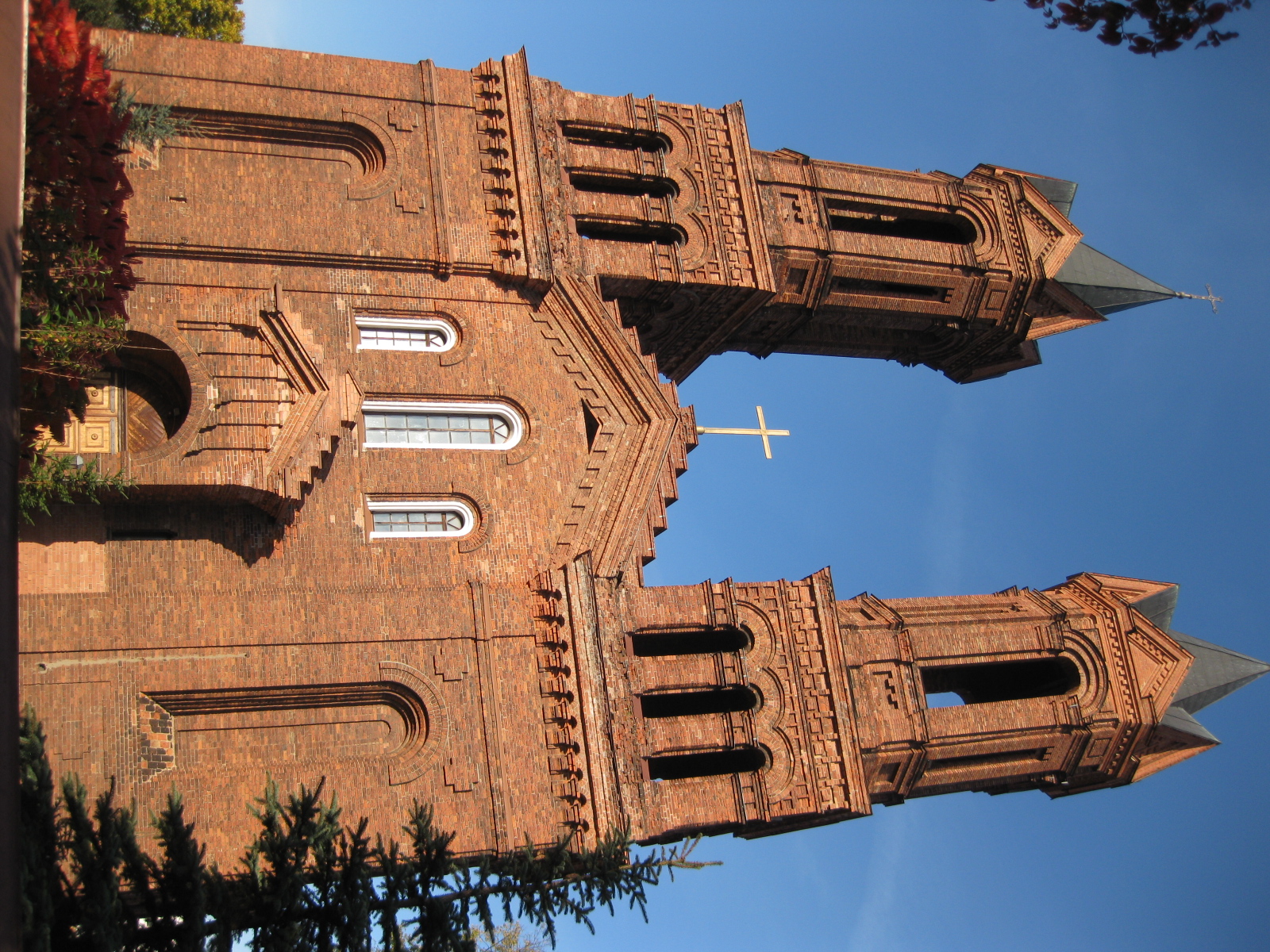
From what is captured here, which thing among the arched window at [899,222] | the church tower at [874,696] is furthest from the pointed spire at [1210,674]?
the arched window at [899,222]

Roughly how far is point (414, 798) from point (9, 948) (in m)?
5.64

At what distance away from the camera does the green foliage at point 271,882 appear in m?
12.9

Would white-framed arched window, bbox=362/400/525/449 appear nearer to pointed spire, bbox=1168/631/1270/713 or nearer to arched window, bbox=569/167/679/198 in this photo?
arched window, bbox=569/167/679/198

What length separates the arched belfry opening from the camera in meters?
17.8

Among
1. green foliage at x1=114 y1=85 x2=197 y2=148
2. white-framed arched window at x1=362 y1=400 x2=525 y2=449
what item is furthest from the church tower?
green foliage at x1=114 y1=85 x2=197 y2=148

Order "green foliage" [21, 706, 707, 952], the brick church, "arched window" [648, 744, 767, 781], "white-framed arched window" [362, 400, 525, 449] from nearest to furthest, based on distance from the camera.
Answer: "green foliage" [21, 706, 707, 952], the brick church, "arched window" [648, 744, 767, 781], "white-framed arched window" [362, 400, 525, 449]

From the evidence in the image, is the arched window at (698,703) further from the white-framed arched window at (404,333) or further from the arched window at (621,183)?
the arched window at (621,183)

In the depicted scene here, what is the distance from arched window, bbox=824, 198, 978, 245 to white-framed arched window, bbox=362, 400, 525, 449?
808cm

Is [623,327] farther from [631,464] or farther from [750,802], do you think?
[750,802]

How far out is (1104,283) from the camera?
1011 inches

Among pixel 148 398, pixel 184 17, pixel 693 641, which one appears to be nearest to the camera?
pixel 148 398

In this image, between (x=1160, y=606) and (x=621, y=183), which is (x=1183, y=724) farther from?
(x=621, y=183)

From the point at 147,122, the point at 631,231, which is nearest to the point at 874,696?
the point at 631,231

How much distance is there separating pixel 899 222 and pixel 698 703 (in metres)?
11.1
